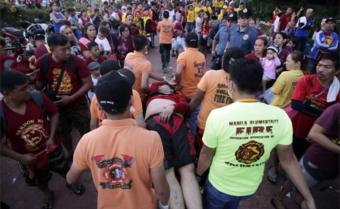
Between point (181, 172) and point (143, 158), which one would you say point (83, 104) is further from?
point (143, 158)

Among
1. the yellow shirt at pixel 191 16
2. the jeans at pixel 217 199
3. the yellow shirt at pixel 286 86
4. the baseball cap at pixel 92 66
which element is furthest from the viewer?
the yellow shirt at pixel 191 16

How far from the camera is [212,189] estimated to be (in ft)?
8.96

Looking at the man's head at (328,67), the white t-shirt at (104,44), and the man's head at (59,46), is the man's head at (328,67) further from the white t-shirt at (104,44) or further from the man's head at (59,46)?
the white t-shirt at (104,44)

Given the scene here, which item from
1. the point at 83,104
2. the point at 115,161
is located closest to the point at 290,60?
the point at 83,104

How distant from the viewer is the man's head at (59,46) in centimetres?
397

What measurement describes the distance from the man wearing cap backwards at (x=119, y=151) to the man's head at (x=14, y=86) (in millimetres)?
1424

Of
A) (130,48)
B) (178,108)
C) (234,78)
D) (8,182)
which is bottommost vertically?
(8,182)

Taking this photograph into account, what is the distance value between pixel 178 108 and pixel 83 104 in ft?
5.84

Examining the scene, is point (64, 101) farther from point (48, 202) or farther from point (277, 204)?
point (277, 204)

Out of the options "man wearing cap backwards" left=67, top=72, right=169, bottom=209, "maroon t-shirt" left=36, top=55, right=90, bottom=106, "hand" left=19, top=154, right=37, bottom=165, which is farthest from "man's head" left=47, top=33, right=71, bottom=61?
"man wearing cap backwards" left=67, top=72, right=169, bottom=209

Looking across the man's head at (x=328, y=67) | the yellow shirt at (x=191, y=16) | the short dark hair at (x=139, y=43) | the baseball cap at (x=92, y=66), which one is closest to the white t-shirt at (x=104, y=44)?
the baseball cap at (x=92, y=66)

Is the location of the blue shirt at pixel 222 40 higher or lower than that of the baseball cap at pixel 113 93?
lower

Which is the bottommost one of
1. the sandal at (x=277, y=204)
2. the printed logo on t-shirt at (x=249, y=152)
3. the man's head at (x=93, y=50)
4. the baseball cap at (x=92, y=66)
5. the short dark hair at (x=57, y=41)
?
the sandal at (x=277, y=204)

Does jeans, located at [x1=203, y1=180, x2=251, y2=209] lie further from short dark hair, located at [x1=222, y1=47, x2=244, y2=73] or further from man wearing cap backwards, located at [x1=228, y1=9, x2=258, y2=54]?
man wearing cap backwards, located at [x1=228, y1=9, x2=258, y2=54]
